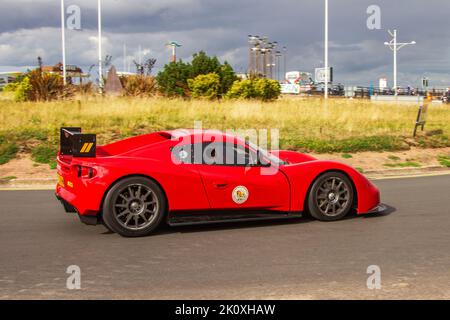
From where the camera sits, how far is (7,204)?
30.9 feet

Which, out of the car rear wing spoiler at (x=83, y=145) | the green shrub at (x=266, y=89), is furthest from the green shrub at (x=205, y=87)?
the car rear wing spoiler at (x=83, y=145)

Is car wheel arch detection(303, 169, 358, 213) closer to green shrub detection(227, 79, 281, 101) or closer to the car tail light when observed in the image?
the car tail light

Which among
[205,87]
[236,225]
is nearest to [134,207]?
[236,225]

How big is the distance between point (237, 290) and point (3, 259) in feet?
8.80

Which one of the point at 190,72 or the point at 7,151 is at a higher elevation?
the point at 190,72

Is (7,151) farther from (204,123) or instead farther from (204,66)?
(204,66)

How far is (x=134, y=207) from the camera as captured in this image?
6754 mm

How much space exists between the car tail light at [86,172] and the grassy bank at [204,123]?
768cm

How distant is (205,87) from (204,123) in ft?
38.3

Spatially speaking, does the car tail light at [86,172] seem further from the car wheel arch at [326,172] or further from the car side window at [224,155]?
the car wheel arch at [326,172]

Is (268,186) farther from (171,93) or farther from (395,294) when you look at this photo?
(171,93)

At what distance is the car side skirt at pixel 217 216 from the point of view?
22.8 feet

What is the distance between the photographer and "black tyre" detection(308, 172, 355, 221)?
24.6 feet

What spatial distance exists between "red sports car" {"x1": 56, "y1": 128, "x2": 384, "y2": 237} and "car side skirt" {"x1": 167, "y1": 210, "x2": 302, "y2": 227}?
0.01 meters
